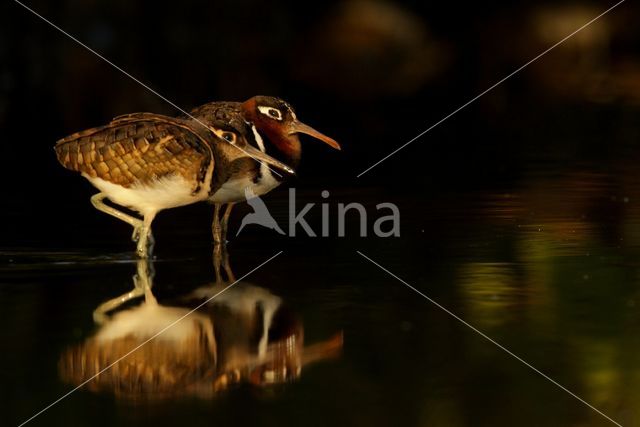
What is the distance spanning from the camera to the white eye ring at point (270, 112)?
44.9ft

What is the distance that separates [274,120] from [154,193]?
167 cm

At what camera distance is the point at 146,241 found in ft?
41.6

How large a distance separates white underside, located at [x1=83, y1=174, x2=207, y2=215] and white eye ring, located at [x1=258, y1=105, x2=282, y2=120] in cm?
133

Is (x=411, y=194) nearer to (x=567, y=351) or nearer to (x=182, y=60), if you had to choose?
(x=567, y=351)

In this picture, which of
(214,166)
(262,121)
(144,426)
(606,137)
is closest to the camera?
(144,426)

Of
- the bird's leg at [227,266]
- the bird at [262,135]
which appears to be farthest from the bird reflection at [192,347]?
the bird at [262,135]

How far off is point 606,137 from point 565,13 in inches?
548

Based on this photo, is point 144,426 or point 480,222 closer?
point 144,426

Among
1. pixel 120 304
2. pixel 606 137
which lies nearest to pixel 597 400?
pixel 120 304

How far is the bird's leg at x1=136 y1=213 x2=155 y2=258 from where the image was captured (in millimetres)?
12641

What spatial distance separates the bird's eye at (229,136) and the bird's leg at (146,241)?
0.92 meters

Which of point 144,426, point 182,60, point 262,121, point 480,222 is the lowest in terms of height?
point 144,426

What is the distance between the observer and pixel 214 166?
1255 centimetres

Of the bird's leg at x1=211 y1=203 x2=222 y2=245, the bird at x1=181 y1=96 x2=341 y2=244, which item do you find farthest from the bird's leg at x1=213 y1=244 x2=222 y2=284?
the bird at x1=181 y1=96 x2=341 y2=244
